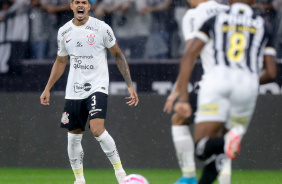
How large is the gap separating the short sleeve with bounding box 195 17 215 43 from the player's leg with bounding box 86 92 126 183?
2768 mm

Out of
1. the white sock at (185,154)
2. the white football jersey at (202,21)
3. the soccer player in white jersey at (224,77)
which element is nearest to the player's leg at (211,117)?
the soccer player in white jersey at (224,77)

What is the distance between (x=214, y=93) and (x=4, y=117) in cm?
675

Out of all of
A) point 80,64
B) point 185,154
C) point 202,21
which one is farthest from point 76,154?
point 202,21

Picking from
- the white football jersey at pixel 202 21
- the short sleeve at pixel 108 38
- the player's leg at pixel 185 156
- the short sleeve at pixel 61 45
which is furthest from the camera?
the short sleeve at pixel 61 45

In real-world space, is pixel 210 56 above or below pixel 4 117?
above

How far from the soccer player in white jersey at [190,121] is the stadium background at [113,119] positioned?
13.9 feet

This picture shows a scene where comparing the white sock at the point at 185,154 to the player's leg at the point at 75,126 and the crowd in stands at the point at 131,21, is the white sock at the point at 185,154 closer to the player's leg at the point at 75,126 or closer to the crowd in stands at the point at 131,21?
the player's leg at the point at 75,126

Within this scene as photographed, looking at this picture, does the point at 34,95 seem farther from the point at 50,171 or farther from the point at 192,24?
the point at 192,24

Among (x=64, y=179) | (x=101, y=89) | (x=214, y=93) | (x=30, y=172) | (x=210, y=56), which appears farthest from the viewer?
(x=30, y=172)

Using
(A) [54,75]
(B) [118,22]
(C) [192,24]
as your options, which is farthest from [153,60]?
(C) [192,24]

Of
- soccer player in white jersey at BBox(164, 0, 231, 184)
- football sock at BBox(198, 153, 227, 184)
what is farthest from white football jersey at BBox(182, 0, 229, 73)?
football sock at BBox(198, 153, 227, 184)

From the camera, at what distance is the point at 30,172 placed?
37.6ft

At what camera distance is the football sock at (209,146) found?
5809 mm

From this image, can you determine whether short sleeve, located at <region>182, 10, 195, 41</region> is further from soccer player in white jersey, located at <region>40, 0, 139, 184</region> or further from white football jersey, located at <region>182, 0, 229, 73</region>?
soccer player in white jersey, located at <region>40, 0, 139, 184</region>
